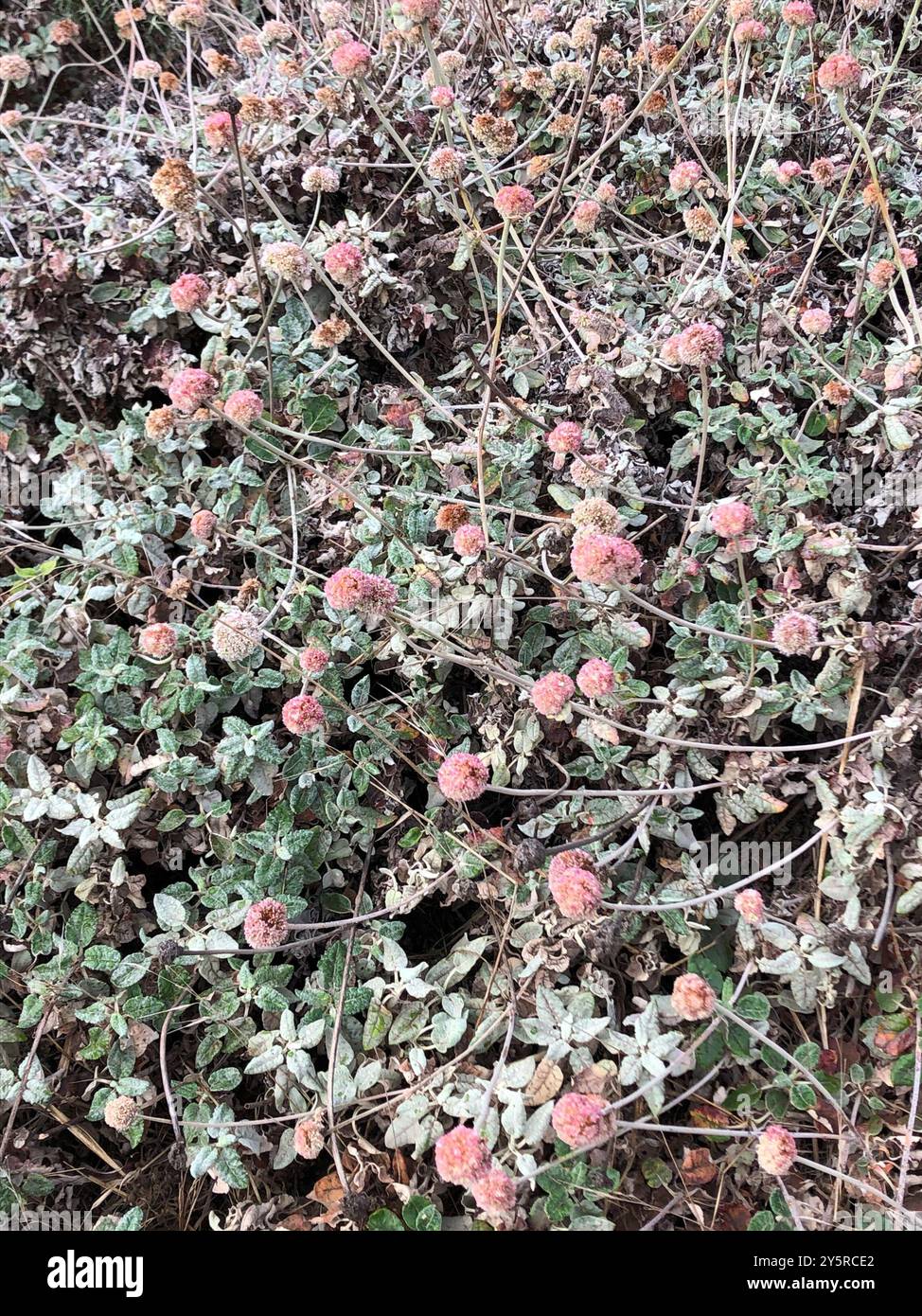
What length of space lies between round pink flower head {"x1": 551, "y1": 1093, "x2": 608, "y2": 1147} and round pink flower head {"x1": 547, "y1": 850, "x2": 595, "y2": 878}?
0.84 ft

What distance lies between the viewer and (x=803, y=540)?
1440mm

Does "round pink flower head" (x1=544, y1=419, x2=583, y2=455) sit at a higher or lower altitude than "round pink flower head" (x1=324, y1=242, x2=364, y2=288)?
lower

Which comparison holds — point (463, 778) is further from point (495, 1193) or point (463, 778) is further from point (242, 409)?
point (242, 409)

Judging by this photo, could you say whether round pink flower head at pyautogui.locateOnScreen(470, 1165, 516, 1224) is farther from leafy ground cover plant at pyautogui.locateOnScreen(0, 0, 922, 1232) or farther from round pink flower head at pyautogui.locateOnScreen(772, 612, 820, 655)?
round pink flower head at pyautogui.locateOnScreen(772, 612, 820, 655)

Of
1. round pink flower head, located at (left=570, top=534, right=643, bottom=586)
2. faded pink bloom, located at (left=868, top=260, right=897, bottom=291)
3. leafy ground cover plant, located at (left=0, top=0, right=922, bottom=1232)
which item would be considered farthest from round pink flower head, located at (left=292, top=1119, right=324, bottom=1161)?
faded pink bloom, located at (left=868, top=260, right=897, bottom=291)

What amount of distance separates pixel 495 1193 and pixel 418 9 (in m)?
1.67

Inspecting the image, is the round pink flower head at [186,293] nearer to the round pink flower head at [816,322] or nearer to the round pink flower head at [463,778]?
the round pink flower head at [463,778]

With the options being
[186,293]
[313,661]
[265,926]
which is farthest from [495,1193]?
[186,293]

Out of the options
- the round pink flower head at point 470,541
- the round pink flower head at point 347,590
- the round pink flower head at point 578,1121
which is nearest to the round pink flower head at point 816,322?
the round pink flower head at point 470,541

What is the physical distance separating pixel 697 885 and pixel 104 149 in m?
2.10

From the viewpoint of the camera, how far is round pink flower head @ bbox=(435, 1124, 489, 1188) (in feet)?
2.97

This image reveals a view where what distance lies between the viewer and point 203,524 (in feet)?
4.92

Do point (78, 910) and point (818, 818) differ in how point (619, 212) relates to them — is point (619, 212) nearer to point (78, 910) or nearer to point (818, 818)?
point (818, 818)
